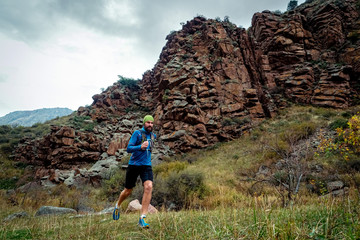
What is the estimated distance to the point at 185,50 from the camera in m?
24.6

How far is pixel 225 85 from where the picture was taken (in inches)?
781

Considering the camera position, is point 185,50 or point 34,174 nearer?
point 34,174

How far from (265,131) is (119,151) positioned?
14.6 meters

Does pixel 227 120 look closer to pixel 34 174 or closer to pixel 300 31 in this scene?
pixel 300 31

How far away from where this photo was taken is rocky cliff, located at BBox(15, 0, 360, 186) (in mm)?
16984

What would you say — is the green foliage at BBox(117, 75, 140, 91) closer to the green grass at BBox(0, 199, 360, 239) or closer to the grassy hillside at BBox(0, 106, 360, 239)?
the grassy hillside at BBox(0, 106, 360, 239)

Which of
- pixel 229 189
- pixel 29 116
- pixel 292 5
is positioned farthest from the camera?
pixel 29 116

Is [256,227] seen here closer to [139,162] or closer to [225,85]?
[139,162]

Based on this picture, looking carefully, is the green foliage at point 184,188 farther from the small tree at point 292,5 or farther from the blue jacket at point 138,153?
the small tree at point 292,5

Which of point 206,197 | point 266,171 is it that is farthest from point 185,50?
point 206,197

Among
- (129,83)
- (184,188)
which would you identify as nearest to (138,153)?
(184,188)

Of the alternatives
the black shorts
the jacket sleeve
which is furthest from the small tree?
the black shorts

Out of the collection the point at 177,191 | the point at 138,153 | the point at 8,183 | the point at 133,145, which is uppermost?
the point at 133,145

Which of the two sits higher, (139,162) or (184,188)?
(139,162)
